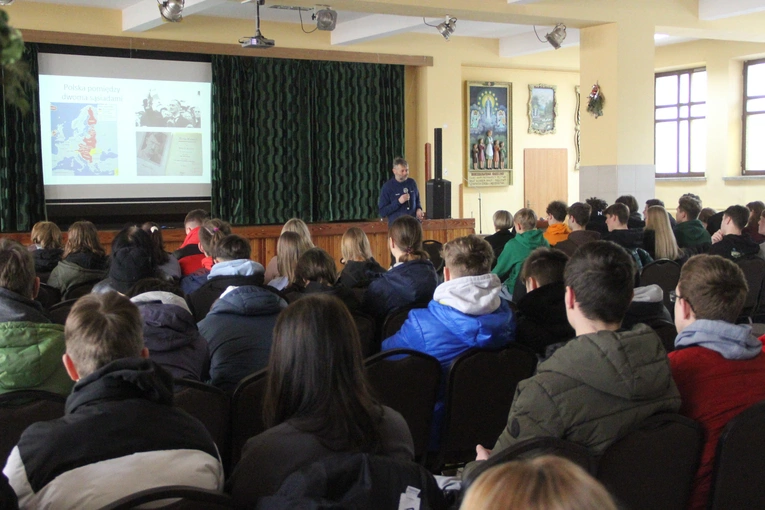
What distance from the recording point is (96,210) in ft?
31.8

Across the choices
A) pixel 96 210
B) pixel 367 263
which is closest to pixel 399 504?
pixel 367 263

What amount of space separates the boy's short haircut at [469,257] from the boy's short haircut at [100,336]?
161 centimetres

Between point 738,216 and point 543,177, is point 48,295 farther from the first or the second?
point 543,177

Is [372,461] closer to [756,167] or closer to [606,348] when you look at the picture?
[606,348]

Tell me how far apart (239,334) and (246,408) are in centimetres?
59

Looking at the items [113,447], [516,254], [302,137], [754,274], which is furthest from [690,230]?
[113,447]

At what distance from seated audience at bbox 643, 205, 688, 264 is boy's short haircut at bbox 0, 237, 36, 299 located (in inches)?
181

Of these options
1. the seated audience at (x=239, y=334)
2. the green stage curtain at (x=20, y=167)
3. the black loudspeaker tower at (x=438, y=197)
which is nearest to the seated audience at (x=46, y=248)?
the seated audience at (x=239, y=334)

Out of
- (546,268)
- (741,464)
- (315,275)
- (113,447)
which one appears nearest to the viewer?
(113,447)

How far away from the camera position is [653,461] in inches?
77.2

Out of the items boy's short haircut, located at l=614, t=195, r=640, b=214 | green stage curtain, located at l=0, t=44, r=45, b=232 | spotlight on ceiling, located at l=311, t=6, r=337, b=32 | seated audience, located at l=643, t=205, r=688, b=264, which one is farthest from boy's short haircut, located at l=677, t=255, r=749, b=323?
green stage curtain, located at l=0, t=44, r=45, b=232

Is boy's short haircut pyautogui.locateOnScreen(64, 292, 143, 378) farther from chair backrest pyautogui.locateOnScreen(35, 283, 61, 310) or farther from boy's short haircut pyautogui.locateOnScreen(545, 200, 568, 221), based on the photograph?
boy's short haircut pyautogui.locateOnScreen(545, 200, 568, 221)

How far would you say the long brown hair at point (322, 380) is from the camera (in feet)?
5.77

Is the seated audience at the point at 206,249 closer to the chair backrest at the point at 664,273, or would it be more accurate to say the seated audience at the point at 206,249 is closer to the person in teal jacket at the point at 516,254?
the person in teal jacket at the point at 516,254
